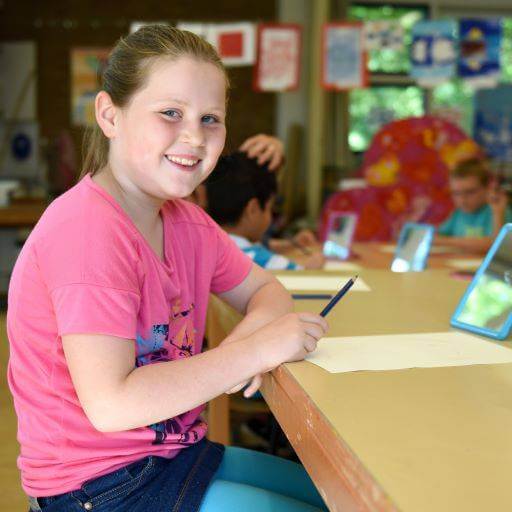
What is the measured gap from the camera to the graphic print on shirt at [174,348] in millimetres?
909

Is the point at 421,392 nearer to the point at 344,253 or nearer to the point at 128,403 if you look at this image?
the point at 128,403

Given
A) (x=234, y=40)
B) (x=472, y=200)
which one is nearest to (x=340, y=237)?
(x=472, y=200)

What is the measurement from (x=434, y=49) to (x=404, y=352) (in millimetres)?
3880

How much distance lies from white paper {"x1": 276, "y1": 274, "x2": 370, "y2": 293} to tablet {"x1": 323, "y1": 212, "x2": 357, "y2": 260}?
0.59m

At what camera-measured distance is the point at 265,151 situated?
211 centimetres

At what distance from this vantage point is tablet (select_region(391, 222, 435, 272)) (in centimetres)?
193

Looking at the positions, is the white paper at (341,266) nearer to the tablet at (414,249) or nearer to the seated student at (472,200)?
the tablet at (414,249)

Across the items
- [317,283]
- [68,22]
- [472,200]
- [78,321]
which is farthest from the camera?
[68,22]

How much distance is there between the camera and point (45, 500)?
0.87 meters

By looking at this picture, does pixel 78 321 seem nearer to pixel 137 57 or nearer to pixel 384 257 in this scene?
pixel 137 57

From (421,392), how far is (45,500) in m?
0.46

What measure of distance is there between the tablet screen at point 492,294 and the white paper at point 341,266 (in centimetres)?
73

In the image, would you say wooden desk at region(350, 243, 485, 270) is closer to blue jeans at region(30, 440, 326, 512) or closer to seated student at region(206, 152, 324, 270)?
seated student at region(206, 152, 324, 270)

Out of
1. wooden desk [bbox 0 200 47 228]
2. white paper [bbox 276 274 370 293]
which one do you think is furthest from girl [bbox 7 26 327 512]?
wooden desk [bbox 0 200 47 228]
